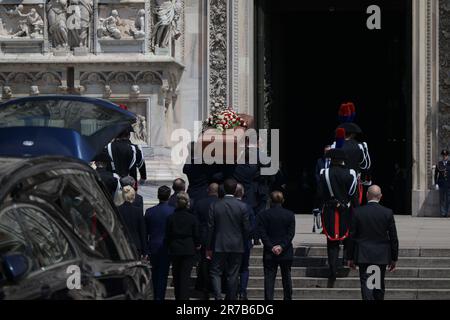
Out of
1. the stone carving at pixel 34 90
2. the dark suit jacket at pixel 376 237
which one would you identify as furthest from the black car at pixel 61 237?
the stone carving at pixel 34 90

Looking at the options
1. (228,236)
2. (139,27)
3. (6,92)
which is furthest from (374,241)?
(6,92)

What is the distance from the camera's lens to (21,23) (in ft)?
78.3

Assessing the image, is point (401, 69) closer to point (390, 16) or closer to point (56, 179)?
point (390, 16)

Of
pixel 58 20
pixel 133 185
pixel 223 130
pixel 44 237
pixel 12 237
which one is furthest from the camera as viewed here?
pixel 58 20

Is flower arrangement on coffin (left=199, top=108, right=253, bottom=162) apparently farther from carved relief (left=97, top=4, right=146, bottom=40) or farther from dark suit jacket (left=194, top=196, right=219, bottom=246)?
carved relief (left=97, top=4, right=146, bottom=40)

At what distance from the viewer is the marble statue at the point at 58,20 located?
76.9 ft

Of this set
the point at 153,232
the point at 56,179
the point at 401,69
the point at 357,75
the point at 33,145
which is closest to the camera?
the point at 56,179

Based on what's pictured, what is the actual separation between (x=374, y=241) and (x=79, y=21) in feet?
34.2

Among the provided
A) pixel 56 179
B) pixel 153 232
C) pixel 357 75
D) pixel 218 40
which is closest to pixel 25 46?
pixel 218 40

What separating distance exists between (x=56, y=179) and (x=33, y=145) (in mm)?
2071

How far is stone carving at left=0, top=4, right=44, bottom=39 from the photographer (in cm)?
2380

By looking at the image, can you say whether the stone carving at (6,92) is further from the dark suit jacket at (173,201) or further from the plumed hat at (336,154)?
the plumed hat at (336,154)

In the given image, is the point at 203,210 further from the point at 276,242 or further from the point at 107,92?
the point at 107,92

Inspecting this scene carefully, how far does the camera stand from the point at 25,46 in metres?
23.8
